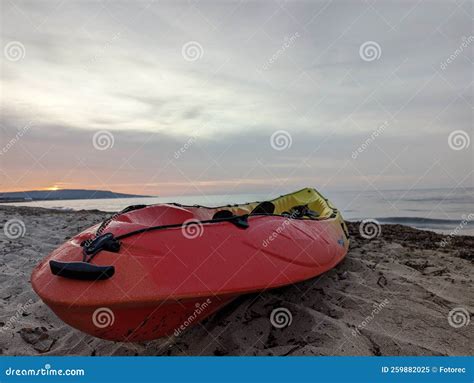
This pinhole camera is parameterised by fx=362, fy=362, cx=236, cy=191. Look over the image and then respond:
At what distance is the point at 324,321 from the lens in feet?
8.38

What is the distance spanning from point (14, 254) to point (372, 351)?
415 cm

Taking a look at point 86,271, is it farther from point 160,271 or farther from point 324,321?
point 324,321

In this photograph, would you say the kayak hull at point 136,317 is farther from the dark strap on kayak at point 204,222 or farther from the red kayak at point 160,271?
the dark strap on kayak at point 204,222

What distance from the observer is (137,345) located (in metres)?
2.63

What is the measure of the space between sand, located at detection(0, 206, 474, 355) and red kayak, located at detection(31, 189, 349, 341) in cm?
24

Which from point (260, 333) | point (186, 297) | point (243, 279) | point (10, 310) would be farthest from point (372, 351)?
point (10, 310)

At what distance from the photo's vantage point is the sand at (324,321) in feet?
7.77

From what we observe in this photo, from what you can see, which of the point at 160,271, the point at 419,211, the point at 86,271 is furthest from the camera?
the point at 419,211

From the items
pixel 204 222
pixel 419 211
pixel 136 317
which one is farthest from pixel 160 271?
pixel 419 211

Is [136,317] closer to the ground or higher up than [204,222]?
closer to the ground

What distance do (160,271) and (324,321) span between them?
1.21 meters

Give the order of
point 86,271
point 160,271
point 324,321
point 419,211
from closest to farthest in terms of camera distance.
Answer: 1. point 86,271
2. point 160,271
3. point 324,321
4. point 419,211

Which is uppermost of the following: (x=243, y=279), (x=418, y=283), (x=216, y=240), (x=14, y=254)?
(x=216, y=240)

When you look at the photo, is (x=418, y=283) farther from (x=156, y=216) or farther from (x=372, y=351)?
(x=156, y=216)
